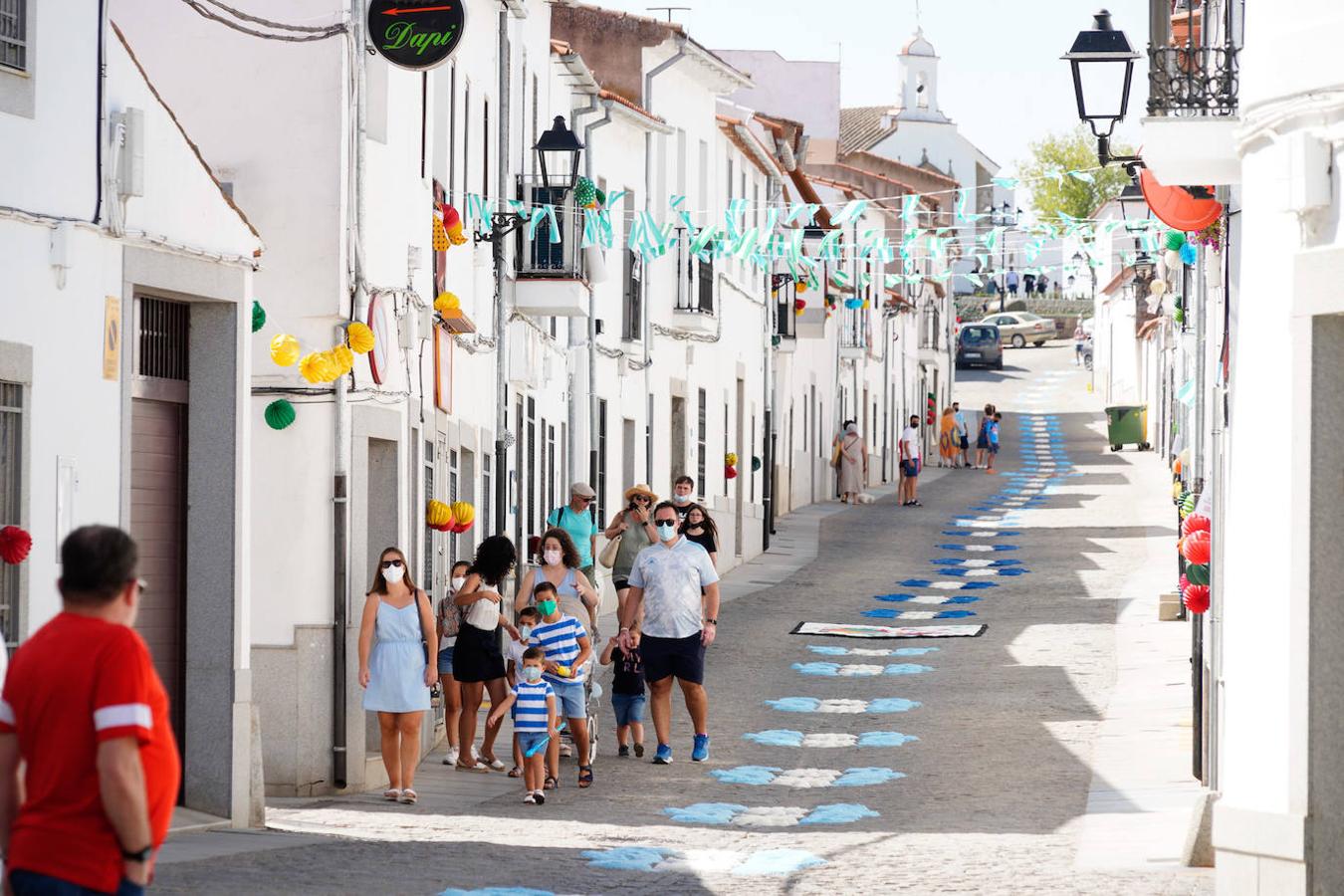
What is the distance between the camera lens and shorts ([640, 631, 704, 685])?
53.2 feet

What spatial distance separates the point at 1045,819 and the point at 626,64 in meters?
17.9

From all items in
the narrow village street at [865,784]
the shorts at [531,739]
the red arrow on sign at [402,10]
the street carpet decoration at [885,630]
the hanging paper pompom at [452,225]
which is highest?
the red arrow on sign at [402,10]

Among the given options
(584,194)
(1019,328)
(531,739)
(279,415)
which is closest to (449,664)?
(531,739)

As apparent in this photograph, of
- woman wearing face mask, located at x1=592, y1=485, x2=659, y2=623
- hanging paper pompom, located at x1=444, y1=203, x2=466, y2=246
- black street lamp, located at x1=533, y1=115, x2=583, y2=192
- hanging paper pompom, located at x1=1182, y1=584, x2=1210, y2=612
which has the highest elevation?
black street lamp, located at x1=533, y1=115, x2=583, y2=192

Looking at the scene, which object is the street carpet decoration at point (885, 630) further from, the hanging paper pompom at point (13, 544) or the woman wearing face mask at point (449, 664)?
the hanging paper pompom at point (13, 544)

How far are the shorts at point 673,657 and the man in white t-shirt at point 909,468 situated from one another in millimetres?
27397

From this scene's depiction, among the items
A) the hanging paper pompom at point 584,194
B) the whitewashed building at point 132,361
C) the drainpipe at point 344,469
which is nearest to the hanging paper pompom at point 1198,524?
the drainpipe at point 344,469

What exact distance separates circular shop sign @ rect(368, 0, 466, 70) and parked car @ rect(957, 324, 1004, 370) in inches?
2887

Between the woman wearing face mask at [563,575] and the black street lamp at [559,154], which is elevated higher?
the black street lamp at [559,154]

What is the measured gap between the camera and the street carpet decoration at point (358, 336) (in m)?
15.1

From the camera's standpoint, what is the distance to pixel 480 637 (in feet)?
53.8

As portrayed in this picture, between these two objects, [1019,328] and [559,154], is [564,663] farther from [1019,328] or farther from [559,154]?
[1019,328]

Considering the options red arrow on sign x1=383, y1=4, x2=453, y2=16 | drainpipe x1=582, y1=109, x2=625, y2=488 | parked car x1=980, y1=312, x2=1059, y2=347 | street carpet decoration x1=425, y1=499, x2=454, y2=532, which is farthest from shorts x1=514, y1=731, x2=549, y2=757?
parked car x1=980, y1=312, x2=1059, y2=347

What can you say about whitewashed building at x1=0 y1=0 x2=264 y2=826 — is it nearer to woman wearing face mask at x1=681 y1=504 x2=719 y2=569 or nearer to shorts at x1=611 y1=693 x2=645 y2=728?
shorts at x1=611 y1=693 x2=645 y2=728
